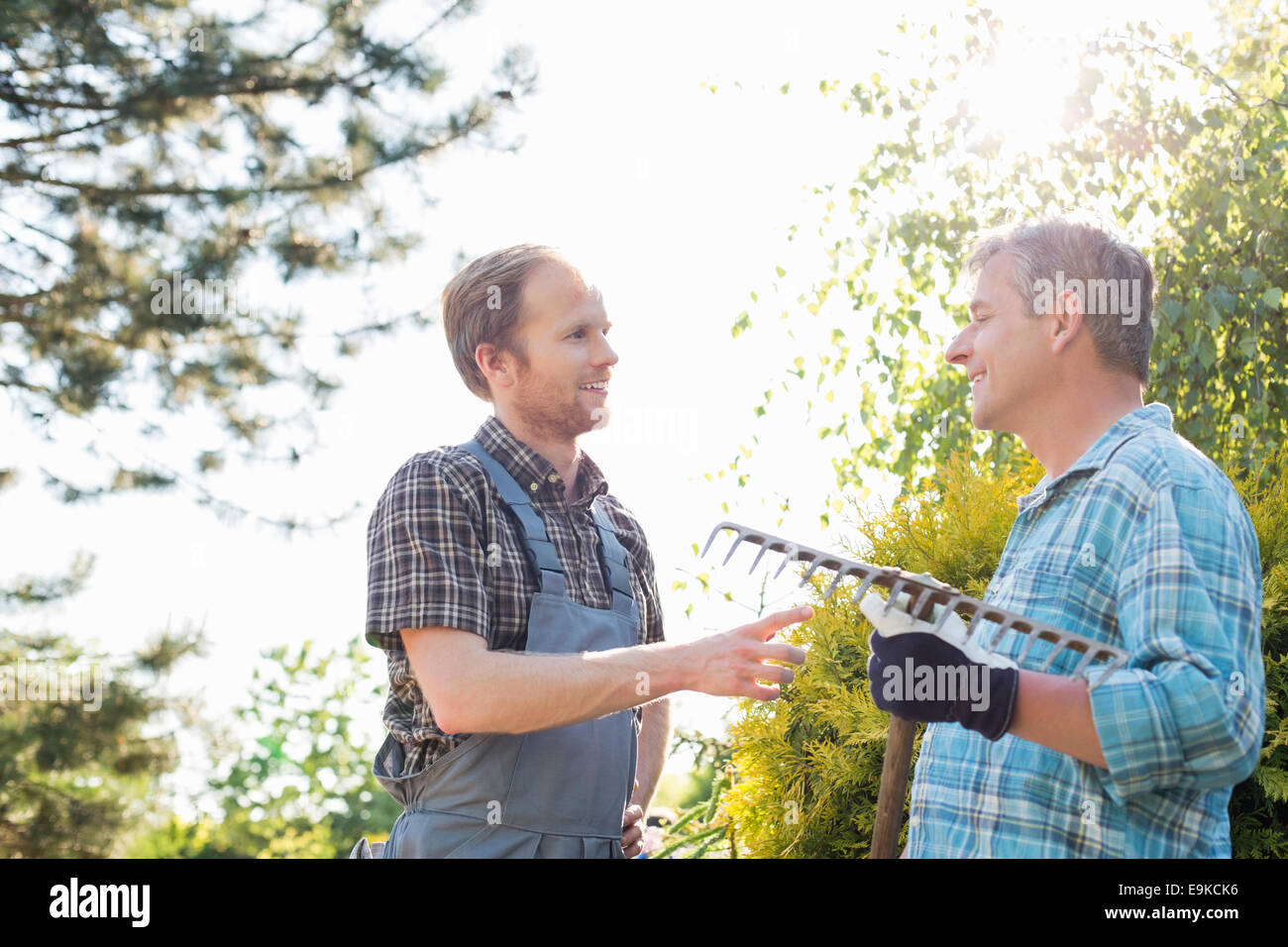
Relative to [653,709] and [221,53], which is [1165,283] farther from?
Result: [221,53]

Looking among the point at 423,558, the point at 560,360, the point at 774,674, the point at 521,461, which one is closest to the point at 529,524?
the point at 521,461

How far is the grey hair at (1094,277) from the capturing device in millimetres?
2104

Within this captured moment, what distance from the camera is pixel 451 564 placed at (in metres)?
2.09

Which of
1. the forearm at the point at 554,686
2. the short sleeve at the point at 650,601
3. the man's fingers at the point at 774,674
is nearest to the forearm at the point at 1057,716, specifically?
the man's fingers at the point at 774,674

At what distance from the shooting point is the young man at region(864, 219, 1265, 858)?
5.26ft

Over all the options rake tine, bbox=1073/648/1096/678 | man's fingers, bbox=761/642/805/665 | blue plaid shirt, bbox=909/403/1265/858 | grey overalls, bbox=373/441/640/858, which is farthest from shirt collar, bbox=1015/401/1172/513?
grey overalls, bbox=373/441/640/858

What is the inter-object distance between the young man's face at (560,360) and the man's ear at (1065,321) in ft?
3.04

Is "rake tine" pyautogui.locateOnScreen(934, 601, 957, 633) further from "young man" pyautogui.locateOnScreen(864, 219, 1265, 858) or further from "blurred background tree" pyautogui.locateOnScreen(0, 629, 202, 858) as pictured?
"blurred background tree" pyautogui.locateOnScreen(0, 629, 202, 858)

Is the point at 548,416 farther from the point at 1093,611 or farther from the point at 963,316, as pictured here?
the point at 963,316

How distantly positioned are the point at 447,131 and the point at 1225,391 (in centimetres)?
482

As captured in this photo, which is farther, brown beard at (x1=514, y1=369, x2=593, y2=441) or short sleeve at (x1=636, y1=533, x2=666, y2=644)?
short sleeve at (x1=636, y1=533, x2=666, y2=644)

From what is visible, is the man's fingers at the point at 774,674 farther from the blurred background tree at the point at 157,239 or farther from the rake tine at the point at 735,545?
the blurred background tree at the point at 157,239

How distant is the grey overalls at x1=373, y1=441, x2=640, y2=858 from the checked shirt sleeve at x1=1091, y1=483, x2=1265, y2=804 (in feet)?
3.14
